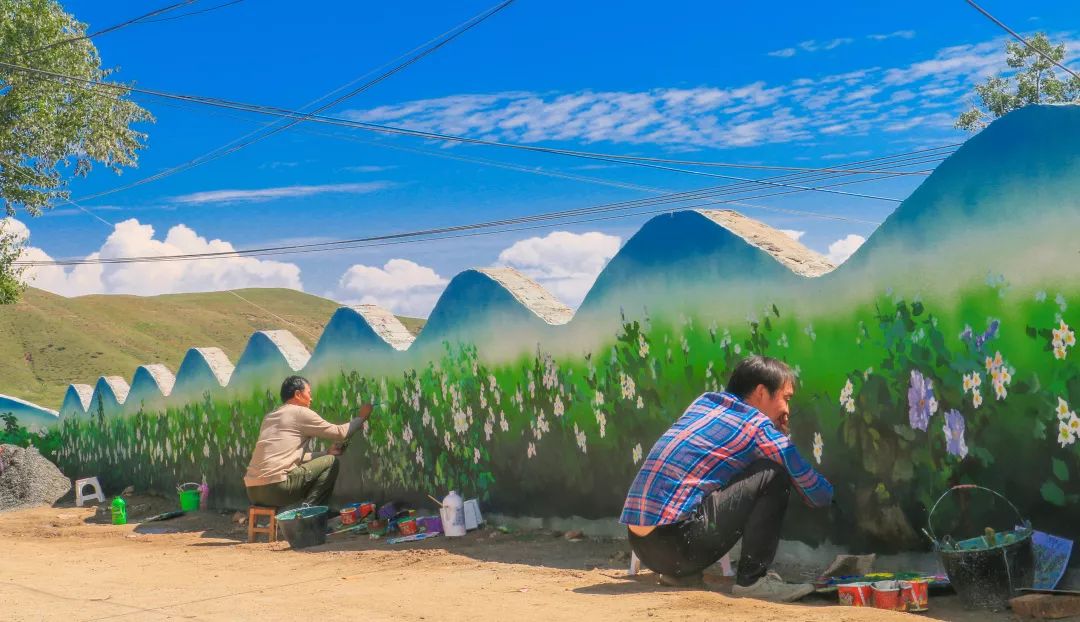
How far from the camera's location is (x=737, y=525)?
526 centimetres

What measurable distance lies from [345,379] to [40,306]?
90.4m

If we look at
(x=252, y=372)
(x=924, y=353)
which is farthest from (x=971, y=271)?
(x=252, y=372)

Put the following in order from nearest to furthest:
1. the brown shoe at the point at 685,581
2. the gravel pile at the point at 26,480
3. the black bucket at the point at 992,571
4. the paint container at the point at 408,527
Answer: the black bucket at the point at 992,571, the brown shoe at the point at 685,581, the paint container at the point at 408,527, the gravel pile at the point at 26,480

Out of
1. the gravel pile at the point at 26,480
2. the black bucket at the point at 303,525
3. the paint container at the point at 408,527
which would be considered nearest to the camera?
the black bucket at the point at 303,525

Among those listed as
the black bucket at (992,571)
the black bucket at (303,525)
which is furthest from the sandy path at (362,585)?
the black bucket at (992,571)

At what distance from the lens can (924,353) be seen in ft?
18.3

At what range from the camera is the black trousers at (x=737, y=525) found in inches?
205

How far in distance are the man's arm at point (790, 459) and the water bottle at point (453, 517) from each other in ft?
13.6

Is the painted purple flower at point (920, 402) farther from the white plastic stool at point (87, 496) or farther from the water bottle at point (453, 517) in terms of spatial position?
the white plastic stool at point (87, 496)

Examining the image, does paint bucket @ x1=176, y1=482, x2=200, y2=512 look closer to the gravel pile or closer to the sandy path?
the sandy path

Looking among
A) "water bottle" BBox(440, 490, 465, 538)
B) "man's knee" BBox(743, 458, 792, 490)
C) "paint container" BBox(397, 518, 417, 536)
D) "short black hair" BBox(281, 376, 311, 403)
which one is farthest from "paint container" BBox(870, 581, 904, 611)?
"short black hair" BBox(281, 376, 311, 403)

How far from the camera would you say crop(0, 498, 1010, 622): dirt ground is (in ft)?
17.3

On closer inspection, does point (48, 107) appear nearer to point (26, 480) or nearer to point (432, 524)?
point (26, 480)

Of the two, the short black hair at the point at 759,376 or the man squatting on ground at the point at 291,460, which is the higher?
the short black hair at the point at 759,376
